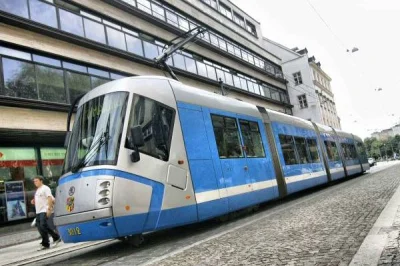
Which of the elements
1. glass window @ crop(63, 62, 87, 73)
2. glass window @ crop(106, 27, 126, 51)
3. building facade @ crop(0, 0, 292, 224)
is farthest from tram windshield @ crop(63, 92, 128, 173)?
glass window @ crop(106, 27, 126, 51)

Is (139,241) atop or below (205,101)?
below

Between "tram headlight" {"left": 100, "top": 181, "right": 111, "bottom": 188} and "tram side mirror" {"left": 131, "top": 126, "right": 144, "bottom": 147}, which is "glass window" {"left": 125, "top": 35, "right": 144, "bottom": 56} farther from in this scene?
"tram headlight" {"left": 100, "top": 181, "right": 111, "bottom": 188}

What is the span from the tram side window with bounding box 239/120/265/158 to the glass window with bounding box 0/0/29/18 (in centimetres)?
1050

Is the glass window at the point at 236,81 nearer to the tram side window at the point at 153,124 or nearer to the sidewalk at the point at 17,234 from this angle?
the sidewalk at the point at 17,234

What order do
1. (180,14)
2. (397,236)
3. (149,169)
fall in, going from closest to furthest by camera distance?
(397,236), (149,169), (180,14)

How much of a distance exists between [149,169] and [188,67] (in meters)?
20.6

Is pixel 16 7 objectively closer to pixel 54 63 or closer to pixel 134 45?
pixel 54 63

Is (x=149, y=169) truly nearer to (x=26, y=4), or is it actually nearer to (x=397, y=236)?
(x=397, y=236)

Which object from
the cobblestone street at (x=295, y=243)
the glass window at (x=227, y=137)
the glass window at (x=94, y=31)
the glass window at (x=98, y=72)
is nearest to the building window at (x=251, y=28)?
the glass window at (x=94, y=31)

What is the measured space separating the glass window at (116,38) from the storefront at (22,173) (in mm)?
6229

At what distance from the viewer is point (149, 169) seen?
7.25 meters

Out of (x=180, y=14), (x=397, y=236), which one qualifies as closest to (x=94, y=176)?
(x=397, y=236)

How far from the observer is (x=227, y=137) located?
10008 mm

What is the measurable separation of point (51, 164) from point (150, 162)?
1091 cm
